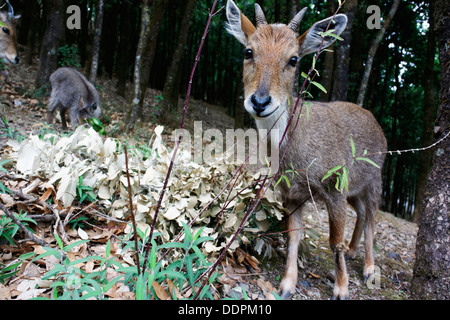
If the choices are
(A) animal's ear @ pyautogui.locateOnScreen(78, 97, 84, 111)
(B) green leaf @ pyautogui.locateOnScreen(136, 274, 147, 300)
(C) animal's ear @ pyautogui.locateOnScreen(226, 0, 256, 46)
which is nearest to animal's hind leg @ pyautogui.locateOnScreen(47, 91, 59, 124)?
(A) animal's ear @ pyautogui.locateOnScreen(78, 97, 84, 111)

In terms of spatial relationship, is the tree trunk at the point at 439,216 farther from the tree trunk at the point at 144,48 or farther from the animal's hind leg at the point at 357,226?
the tree trunk at the point at 144,48

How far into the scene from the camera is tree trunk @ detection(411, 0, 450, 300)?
8.48ft

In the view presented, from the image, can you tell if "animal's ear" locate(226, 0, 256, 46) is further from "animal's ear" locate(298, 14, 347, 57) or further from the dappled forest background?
the dappled forest background

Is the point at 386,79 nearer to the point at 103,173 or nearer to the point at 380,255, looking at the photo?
the point at 380,255

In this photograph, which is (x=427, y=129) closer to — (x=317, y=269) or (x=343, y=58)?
→ (x=343, y=58)

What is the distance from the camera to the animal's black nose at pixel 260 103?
243 cm

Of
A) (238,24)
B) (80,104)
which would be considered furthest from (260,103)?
(80,104)

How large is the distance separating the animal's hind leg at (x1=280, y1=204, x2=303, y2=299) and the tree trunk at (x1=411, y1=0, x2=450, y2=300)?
102cm

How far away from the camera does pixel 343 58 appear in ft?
20.1

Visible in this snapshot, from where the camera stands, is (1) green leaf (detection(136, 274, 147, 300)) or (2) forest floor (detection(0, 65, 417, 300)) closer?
(1) green leaf (detection(136, 274, 147, 300))

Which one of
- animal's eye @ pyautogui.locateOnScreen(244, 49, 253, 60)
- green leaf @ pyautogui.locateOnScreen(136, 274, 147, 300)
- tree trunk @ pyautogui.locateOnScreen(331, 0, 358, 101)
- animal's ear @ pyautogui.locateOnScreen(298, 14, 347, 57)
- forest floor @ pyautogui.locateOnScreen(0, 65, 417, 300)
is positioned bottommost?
forest floor @ pyautogui.locateOnScreen(0, 65, 417, 300)

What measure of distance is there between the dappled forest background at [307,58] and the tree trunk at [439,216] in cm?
200

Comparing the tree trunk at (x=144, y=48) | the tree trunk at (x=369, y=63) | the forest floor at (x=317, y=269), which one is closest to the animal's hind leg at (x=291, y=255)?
the forest floor at (x=317, y=269)

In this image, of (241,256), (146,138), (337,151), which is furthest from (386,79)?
(241,256)
